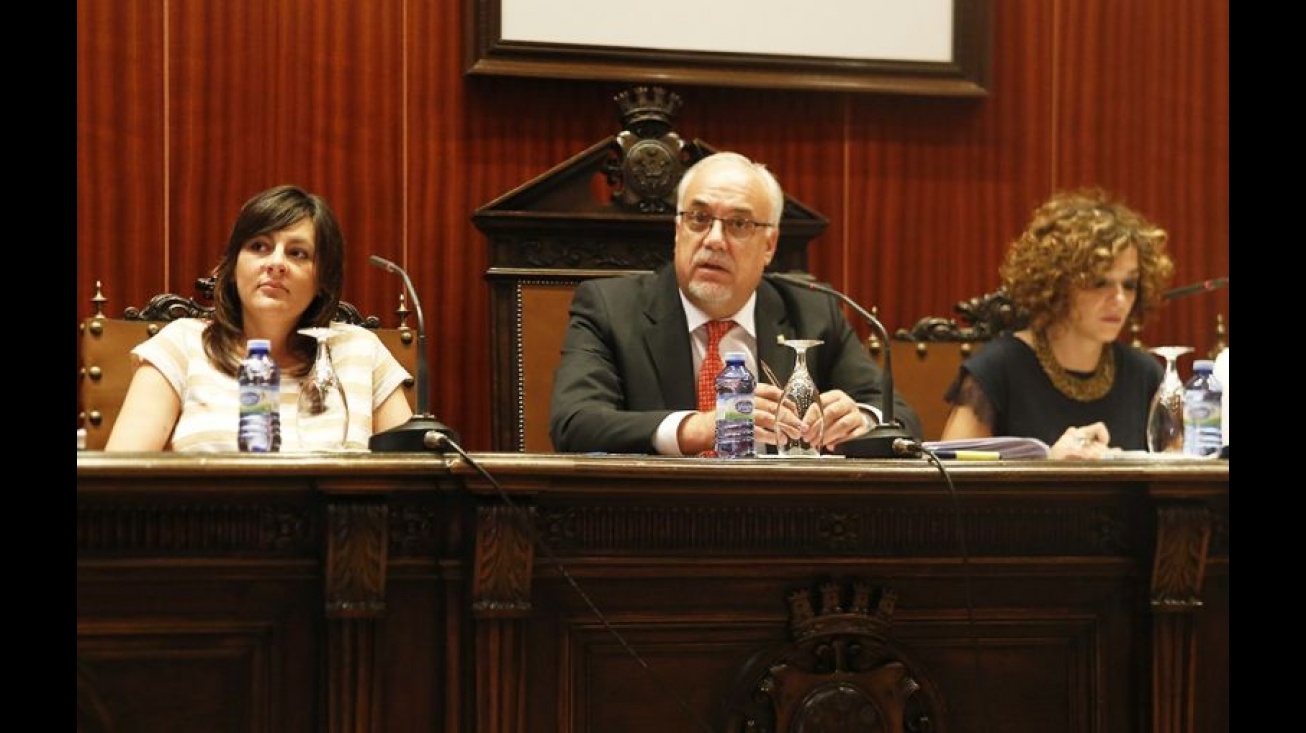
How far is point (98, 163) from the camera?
145 inches

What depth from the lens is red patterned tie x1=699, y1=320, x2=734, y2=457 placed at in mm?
3062

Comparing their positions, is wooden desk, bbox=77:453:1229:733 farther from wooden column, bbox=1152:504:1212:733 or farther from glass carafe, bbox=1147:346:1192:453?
glass carafe, bbox=1147:346:1192:453

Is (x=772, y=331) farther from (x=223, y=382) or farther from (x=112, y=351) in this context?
(x=112, y=351)

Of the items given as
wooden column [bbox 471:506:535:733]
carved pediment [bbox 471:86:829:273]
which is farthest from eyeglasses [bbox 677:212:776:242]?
wooden column [bbox 471:506:535:733]

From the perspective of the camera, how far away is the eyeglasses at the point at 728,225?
125 inches

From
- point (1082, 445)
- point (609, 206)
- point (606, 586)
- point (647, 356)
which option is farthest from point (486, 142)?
point (606, 586)

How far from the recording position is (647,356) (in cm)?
306

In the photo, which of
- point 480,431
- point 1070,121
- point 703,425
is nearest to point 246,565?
point 703,425

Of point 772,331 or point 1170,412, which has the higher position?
point 772,331

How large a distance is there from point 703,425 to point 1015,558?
66 centimetres

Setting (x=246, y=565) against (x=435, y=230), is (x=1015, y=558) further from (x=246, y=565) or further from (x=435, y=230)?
(x=435, y=230)

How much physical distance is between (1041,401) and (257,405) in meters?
1.87

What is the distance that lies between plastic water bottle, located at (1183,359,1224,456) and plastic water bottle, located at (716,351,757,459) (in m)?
0.78

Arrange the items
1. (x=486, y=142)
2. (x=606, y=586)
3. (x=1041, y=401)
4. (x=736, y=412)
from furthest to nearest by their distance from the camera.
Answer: (x=486, y=142) < (x=1041, y=401) < (x=736, y=412) < (x=606, y=586)
